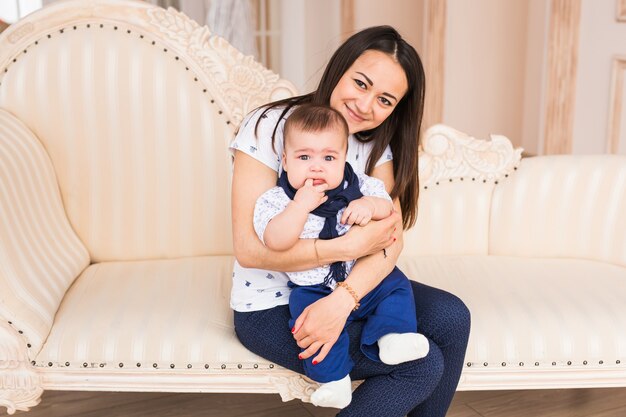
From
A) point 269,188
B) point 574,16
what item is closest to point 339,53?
point 269,188

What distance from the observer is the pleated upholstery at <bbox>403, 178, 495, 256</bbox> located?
2.18 meters

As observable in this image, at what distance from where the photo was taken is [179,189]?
6.95 ft

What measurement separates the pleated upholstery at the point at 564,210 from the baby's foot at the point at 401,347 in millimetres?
826

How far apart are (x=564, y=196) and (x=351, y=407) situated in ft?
3.39

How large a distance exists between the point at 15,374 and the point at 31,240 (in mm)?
346

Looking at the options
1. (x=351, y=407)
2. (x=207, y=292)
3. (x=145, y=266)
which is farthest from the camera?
(x=145, y=266)

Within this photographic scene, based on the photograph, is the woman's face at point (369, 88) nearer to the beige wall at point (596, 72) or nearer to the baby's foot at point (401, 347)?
the baby's foot at point (401, 347)

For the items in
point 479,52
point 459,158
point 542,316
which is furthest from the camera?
point 479,52

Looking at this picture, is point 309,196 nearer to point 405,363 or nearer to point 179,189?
point 405,363

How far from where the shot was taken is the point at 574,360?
1679mm

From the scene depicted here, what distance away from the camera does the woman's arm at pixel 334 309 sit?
4.73ft

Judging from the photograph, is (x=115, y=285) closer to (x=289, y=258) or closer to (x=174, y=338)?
(x=174, y=338)

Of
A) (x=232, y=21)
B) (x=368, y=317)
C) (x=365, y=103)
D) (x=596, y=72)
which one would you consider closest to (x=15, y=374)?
(x=368, y=317)

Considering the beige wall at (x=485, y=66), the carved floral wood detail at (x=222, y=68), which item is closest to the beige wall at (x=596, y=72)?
the beige wall at (x=485, y=66)
